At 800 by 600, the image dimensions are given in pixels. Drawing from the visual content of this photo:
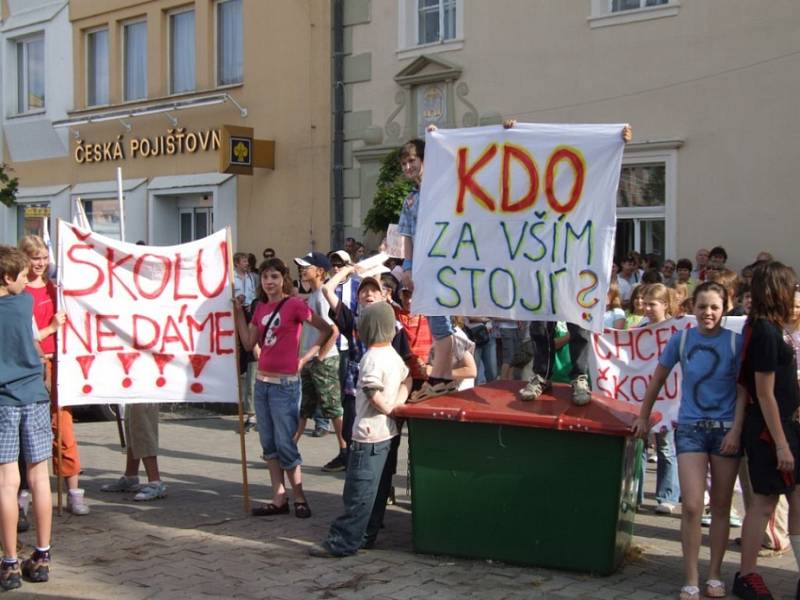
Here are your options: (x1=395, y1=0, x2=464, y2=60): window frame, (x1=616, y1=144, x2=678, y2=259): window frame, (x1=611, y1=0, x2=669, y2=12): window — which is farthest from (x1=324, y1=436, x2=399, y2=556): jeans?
(x1=395, y1=0, x2=464, y2=60): window frame

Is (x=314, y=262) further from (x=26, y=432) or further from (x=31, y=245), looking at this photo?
(x=26, y=432)

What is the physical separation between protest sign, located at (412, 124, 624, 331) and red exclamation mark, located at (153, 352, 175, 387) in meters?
2.02

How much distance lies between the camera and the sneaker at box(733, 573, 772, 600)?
18.3 feet

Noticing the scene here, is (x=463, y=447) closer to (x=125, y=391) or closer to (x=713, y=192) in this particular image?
(x=125, y=391)

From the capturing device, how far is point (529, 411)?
6.08 metres

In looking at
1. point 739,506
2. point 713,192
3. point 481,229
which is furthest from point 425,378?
point 713,192

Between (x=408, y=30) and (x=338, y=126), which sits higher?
(x=408, y=30)

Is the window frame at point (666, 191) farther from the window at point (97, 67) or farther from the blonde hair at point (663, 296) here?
the window at point (97, 67)

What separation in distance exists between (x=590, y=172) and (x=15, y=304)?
3.38 meters

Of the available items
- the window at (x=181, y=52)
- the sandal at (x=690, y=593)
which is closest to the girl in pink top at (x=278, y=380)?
the sandal at (x=690, y=593)

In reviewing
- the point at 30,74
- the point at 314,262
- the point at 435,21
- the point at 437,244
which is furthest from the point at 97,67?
the point at 437,244

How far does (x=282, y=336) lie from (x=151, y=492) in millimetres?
1690

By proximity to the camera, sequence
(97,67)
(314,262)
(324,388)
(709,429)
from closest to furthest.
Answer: (709,429) → (314,262) → (324,388) → (97,67)

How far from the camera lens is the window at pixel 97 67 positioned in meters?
22.6
